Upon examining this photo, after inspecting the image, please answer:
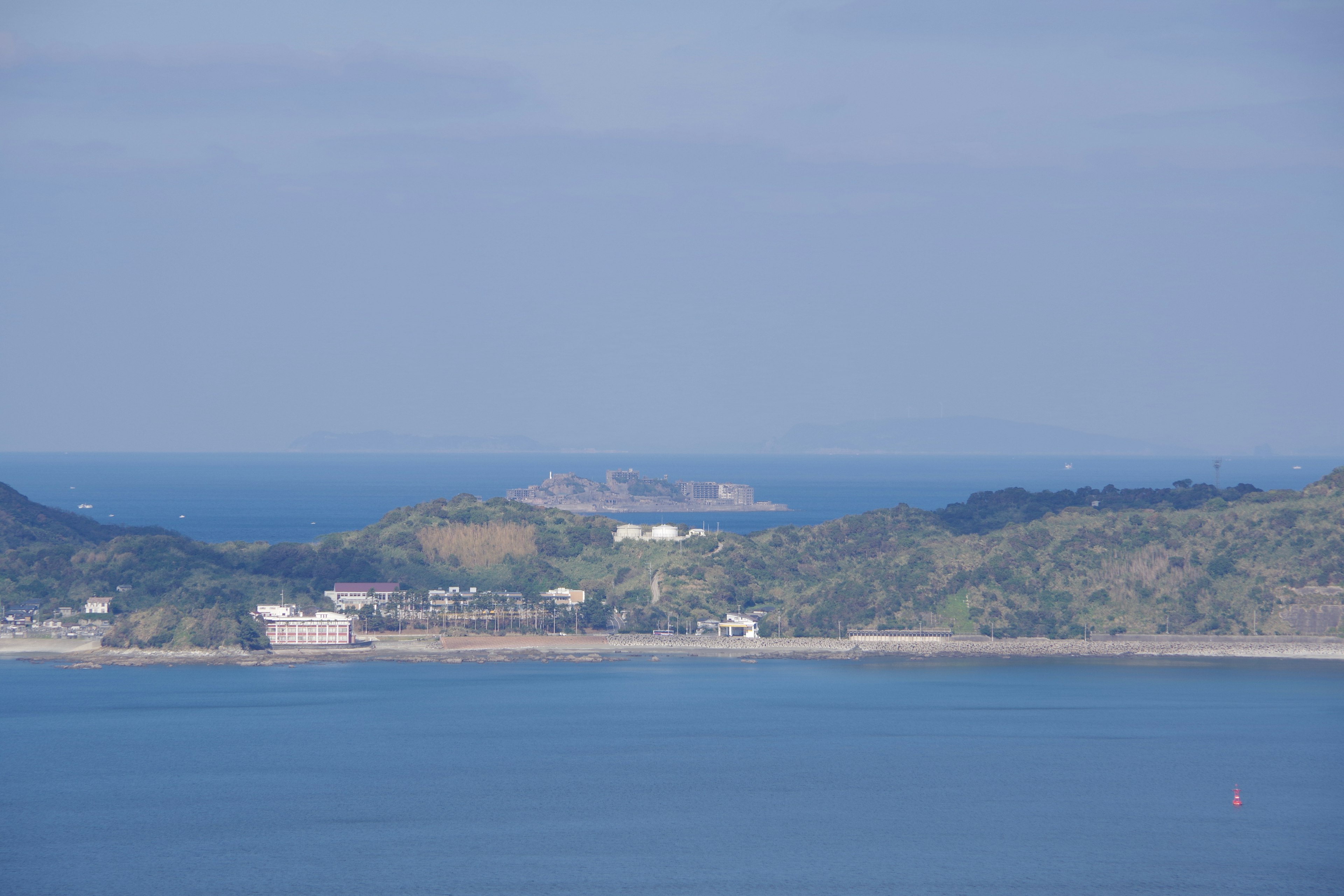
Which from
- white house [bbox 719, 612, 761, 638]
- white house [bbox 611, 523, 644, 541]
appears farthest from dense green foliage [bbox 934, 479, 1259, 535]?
white house [bbox 611, 523, 644, 541]

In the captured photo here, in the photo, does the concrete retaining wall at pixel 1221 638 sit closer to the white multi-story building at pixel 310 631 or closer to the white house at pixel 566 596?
the white house at pixel 566 596

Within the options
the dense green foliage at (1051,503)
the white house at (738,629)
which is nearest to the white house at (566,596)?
the white house at (738,629)

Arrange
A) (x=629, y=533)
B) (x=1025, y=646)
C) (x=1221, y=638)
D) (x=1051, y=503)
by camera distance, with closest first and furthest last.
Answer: (x=1221, y=638), (x=1025, y=646), (x=629, y=533), (x=1051, y=503)

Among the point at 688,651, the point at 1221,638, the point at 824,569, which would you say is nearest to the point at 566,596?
the point at 688,651

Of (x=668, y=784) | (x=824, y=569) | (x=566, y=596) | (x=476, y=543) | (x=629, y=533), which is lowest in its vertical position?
(x=668, y=784)

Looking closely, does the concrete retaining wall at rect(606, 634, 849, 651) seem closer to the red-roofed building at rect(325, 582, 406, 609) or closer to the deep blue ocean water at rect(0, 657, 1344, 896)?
the deep blue ocean water at rect(0, 657, 1344, 896)

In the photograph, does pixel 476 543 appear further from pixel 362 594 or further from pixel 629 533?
pixel 362 594
